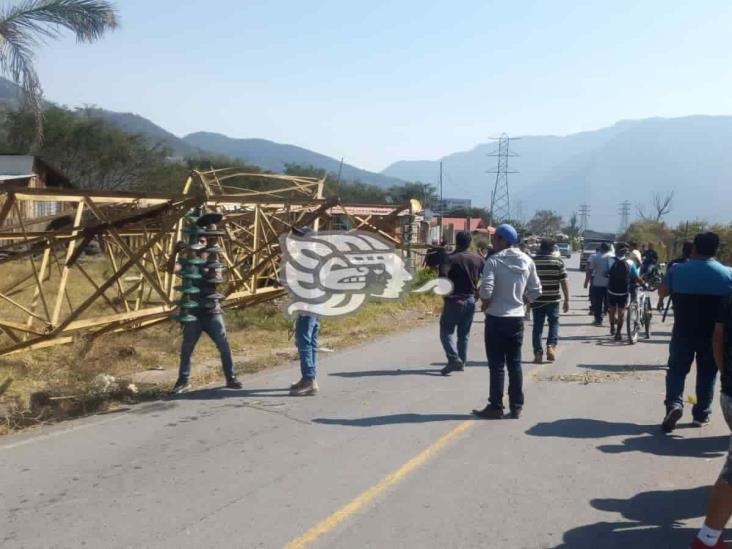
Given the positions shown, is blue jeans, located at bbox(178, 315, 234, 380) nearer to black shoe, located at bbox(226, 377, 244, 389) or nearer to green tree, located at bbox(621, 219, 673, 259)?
black shoe, located at bbox(226, 377, 244, 389)

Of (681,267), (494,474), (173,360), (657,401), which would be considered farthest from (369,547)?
(173,360)

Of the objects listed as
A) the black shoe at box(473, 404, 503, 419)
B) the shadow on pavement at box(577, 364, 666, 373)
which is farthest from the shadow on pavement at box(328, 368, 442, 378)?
the black shoe at box(473, 404, 503, 419)

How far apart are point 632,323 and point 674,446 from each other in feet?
23.5

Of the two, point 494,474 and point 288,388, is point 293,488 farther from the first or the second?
point 288,388

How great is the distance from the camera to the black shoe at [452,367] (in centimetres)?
978

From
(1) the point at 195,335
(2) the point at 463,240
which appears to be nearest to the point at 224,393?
(1) the point at 195,335

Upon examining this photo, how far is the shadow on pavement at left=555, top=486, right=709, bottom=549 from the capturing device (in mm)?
4441

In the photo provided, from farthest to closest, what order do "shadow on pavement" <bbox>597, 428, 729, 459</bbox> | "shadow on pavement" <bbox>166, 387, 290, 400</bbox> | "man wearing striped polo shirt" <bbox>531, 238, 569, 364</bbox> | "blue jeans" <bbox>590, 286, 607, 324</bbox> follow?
"blue jeans" <bbox>590, 286, 607, 324</bbox>, "man wearing striped polo shirt" <bbox>531, 238, 569, 364</bbox>, "shadow on pavement" <bbox>166, 387, 290, 400</bbox>, "shadow on pavement" <bbox>597, 428, 729, 459</bbox>

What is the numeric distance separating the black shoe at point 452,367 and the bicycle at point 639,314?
471 cm

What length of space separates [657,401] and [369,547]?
16.8 feet

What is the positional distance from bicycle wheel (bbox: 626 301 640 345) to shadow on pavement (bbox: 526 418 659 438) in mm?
6384

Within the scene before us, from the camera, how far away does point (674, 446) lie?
6.45 meters

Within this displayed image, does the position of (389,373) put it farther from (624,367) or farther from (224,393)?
(624,367)

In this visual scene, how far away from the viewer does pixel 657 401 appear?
8164mm
